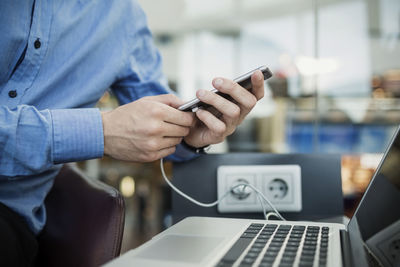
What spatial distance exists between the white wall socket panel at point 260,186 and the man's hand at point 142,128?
0.59 feet

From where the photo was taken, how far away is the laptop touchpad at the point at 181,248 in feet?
1.39

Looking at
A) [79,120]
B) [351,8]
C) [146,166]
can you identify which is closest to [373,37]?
[351,8]

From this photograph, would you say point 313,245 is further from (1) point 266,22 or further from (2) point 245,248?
(1) point 266,22

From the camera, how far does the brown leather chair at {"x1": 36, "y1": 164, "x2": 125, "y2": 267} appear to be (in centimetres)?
67

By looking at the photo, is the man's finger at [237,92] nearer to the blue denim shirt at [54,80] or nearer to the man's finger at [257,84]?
the man's finger at [257,84]

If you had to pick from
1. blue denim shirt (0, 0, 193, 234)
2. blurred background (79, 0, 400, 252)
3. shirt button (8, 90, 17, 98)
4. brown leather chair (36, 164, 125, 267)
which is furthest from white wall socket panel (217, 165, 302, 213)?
blurred background (79, 0, 400, 252)

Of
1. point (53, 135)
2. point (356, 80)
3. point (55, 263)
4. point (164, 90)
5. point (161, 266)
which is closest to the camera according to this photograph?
point (161, 266)

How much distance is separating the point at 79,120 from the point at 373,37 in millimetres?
3614

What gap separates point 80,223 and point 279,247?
1.41ft

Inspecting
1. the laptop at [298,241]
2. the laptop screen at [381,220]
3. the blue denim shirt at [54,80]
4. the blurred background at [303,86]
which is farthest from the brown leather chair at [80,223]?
the blurred background at [303,86]

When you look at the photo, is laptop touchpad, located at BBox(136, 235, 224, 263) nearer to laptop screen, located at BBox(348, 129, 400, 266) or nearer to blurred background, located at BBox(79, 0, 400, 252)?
laptop screen, located at BBox(348, 129, 400, 266)

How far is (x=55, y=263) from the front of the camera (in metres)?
0.74

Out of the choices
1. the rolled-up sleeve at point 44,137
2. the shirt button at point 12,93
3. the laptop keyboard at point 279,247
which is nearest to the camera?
the laptop keyboard at point 279,247

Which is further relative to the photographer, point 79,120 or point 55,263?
point 55,263
